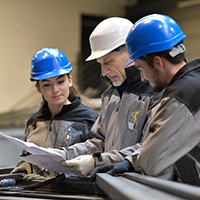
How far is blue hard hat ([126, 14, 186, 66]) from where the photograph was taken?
4.40 feet

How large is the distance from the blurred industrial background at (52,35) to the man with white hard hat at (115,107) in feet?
12.1

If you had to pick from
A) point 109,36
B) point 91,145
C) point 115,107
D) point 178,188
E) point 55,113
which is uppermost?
point 109,36

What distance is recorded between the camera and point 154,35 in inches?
53.2

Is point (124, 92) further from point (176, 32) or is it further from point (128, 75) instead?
point (176, 32)

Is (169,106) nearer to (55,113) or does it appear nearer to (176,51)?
(176,51)

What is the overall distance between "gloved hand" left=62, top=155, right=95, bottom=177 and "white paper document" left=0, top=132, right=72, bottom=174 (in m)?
0.04

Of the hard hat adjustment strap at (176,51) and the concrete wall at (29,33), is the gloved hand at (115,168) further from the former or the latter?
the concrete wall at (29,33)

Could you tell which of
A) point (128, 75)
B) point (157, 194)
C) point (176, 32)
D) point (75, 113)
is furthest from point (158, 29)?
point (75, 113)

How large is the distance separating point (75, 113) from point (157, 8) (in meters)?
6.95

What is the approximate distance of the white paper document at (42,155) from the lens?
1448 millimetres

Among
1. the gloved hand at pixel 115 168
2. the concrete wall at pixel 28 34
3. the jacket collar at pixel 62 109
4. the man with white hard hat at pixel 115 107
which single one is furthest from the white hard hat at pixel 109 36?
the concrete wall at pixel 28 34

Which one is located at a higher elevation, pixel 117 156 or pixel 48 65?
pixel 48 65

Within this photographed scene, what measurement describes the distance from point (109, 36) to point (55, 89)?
56cm

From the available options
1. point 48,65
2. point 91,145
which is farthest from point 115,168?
point 48,65
